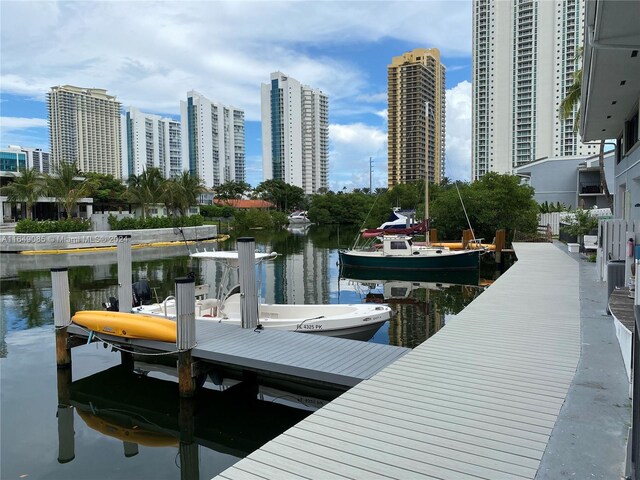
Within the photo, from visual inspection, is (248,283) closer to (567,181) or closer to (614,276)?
(614,276)

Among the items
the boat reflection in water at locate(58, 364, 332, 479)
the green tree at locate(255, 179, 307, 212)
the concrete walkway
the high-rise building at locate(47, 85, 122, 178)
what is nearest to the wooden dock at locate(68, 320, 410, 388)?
the boat reflection in water at locate(58, 364, 332, 479)

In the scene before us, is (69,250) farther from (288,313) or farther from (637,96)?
(637,96)

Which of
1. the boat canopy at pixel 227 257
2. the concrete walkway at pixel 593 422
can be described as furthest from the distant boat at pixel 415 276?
the concrete walkway at pixel 593 422

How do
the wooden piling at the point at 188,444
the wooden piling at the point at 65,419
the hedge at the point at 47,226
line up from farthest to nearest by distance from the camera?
the hedge at the point at 47,226, the wooden piling at the point at 65,419, the wooden piling at the point at 188,444

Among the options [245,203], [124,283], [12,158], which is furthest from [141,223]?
[12,158]

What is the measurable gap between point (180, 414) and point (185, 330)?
1.40m

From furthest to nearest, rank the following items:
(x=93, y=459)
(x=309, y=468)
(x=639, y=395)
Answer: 1. (x=93, y=459)
2. (x=309, y=468)
3. (x=639, y=395)

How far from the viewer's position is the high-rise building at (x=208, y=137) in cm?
12794

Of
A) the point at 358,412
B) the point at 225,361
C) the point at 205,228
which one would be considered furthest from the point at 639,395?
the point at 205,228

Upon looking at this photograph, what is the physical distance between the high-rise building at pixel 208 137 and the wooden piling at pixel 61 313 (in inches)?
4585

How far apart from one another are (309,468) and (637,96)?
13.7m

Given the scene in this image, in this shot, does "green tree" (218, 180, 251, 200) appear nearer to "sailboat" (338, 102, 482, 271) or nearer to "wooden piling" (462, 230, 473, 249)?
"wooden piling" (462, 230, 473, 249)

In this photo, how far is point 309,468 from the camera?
12.5 feet

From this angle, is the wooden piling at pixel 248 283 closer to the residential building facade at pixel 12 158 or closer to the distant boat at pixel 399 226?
the distant boat at pixel 399 226
